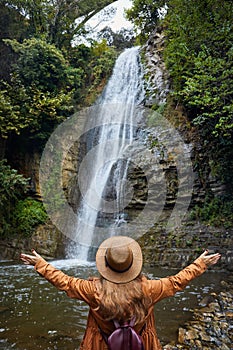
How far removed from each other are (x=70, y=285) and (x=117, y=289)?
320 mm

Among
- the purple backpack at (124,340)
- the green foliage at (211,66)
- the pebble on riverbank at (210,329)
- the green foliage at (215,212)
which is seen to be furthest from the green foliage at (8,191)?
the purple backpack at (124,340)

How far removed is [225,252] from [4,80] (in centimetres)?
972

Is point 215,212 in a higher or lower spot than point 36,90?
lower

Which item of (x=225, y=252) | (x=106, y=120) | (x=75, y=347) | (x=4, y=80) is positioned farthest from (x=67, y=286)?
(x=106, y=120)

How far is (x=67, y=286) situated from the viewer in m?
1.84

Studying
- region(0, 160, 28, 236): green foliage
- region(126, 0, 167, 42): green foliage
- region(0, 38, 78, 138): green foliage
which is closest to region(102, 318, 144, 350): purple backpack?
region(0, 160, 28, 236): green foliage

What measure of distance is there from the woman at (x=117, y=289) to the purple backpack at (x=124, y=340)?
6cm

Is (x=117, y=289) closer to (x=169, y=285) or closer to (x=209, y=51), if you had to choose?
(x=169, y=285)

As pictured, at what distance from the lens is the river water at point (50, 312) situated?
383 centimetres

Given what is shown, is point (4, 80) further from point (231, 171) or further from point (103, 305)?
point (103, 305)

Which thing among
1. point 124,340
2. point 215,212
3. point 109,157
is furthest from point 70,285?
point 109,157

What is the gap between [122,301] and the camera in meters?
1.68

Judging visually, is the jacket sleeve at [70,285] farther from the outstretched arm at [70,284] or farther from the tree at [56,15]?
the tree at [56,15]

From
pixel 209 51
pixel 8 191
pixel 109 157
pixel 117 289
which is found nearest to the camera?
pixel 117 289
